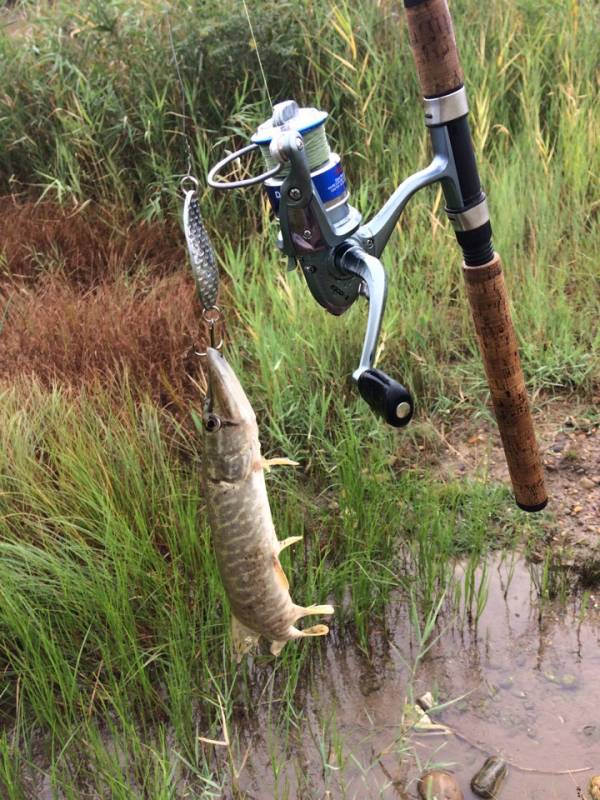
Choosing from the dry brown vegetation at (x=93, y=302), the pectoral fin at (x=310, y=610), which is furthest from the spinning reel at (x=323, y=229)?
the dry brown vegetation at (x=93, y=302)

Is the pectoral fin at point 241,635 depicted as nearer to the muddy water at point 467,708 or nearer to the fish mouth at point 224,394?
the muddy water at point 467,708

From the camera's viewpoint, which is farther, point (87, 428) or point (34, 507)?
point (87, 428)

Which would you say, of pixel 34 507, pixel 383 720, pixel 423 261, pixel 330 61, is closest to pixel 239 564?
pixel 383 720

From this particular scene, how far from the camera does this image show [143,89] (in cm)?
428

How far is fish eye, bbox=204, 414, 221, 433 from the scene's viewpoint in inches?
64.0

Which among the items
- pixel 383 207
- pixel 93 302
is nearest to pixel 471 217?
pixel 383 207

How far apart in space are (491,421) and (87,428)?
1345mm

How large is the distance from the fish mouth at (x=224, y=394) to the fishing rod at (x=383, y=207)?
0.69 ft

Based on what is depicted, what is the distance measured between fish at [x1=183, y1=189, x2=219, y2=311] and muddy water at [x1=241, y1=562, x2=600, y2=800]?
1132mm

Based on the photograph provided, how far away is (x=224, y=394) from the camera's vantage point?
1578 millimetres

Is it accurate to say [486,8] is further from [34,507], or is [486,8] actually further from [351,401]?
[34,507]

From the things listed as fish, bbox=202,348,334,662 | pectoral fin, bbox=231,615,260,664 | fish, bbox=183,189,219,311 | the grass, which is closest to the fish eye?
fish, bbox=202,348,334,662

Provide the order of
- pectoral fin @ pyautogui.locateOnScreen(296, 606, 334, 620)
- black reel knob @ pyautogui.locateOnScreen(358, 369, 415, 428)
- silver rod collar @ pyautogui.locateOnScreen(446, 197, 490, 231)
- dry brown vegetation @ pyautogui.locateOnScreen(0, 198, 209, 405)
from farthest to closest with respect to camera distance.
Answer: dry brown vegetation @ pyautogui.locateOnScreen(0, 198, 209, 405) → pectoral fin @ pyautogui.locateOnScreen(296, 606, 334, 620) → silver rod collar @ pyautogui.locateOnScreen(446, 197, 490, 231) → black reel knob @ pyautogui.locateOnScreen(358, 369, 415, 428)

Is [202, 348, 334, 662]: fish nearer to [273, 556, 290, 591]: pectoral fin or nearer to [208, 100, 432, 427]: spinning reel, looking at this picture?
[273, 556, 290, 591]: pectoral fin
